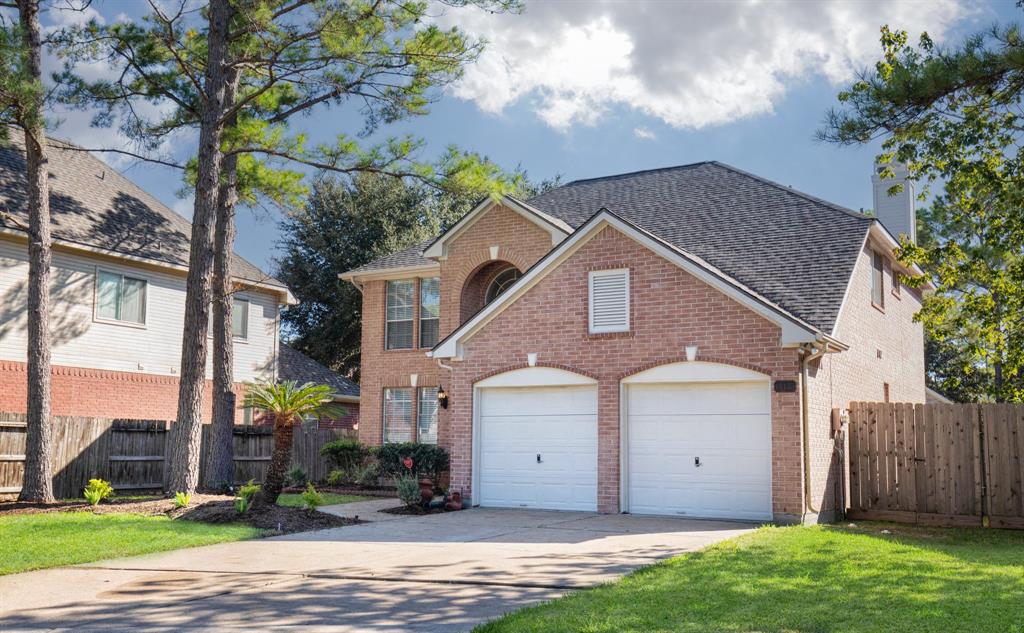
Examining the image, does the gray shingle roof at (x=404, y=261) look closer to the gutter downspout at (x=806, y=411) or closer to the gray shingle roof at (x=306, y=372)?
the gray shingle roof at (x=306, y=372)

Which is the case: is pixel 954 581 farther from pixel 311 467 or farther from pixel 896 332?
pixel 311 467

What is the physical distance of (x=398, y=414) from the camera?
78.0 feet

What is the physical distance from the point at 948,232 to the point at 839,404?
22.3 metres

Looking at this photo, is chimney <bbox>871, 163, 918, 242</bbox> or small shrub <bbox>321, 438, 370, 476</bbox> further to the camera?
chimney <bbox>871, 163, 918, 242</bbox>

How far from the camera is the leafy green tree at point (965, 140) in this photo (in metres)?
9.88

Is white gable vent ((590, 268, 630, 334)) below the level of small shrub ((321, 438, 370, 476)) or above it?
above

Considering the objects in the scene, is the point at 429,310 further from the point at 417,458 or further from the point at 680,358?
the point at 680,358

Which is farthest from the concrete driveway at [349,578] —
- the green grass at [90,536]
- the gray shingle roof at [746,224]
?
the gray shingle roof at [746,224]

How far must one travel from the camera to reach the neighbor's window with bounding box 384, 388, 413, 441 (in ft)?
77.2

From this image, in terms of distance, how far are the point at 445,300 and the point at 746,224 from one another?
744cm

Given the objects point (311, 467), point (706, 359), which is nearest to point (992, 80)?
point (706, 359)

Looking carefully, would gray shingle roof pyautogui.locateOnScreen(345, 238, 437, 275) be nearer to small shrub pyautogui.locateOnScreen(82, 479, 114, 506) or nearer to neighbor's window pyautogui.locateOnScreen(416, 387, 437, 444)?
neighbor's window pyautogui.locateOnScreen(416, 387, 437, 444)

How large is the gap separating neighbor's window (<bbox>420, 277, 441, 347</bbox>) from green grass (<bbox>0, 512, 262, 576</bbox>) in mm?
10518

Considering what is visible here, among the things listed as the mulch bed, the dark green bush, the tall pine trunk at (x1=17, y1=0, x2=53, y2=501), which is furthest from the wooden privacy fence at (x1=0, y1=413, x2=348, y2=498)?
the dark green bush
